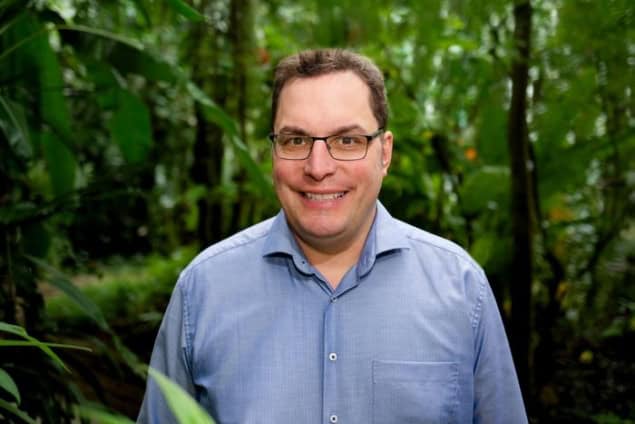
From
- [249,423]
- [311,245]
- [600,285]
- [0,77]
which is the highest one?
[0,77]

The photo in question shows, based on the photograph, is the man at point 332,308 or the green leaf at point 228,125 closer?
the man at point 332,308

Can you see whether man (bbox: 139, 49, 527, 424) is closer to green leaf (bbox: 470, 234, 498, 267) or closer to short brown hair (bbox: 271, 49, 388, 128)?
short brown hair (bbox: 271, 49, 388, 128)

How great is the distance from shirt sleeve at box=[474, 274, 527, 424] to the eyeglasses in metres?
0.47

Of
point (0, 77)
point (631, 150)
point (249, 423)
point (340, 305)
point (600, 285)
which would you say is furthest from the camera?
point (600, 285)

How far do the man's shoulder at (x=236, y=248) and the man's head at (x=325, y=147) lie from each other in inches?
5.5

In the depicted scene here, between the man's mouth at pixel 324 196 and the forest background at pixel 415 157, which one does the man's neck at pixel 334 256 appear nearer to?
the man's mouth at pixel 324 196

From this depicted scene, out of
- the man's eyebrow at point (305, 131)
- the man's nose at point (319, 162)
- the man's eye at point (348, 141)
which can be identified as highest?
the man's eyebrow at point (305, 131)

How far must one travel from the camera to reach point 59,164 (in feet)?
10.2

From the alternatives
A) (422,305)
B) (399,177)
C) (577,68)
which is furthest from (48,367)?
(577,68)

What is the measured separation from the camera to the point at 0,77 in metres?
2.91

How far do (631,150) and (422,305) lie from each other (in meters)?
2.71

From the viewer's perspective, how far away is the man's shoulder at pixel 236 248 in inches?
69.4

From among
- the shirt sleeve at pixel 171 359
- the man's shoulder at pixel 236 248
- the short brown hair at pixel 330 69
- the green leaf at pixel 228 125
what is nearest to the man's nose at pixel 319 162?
the short brown hair at pixel 330 69

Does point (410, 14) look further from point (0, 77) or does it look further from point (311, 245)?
A: point (311, 245)
